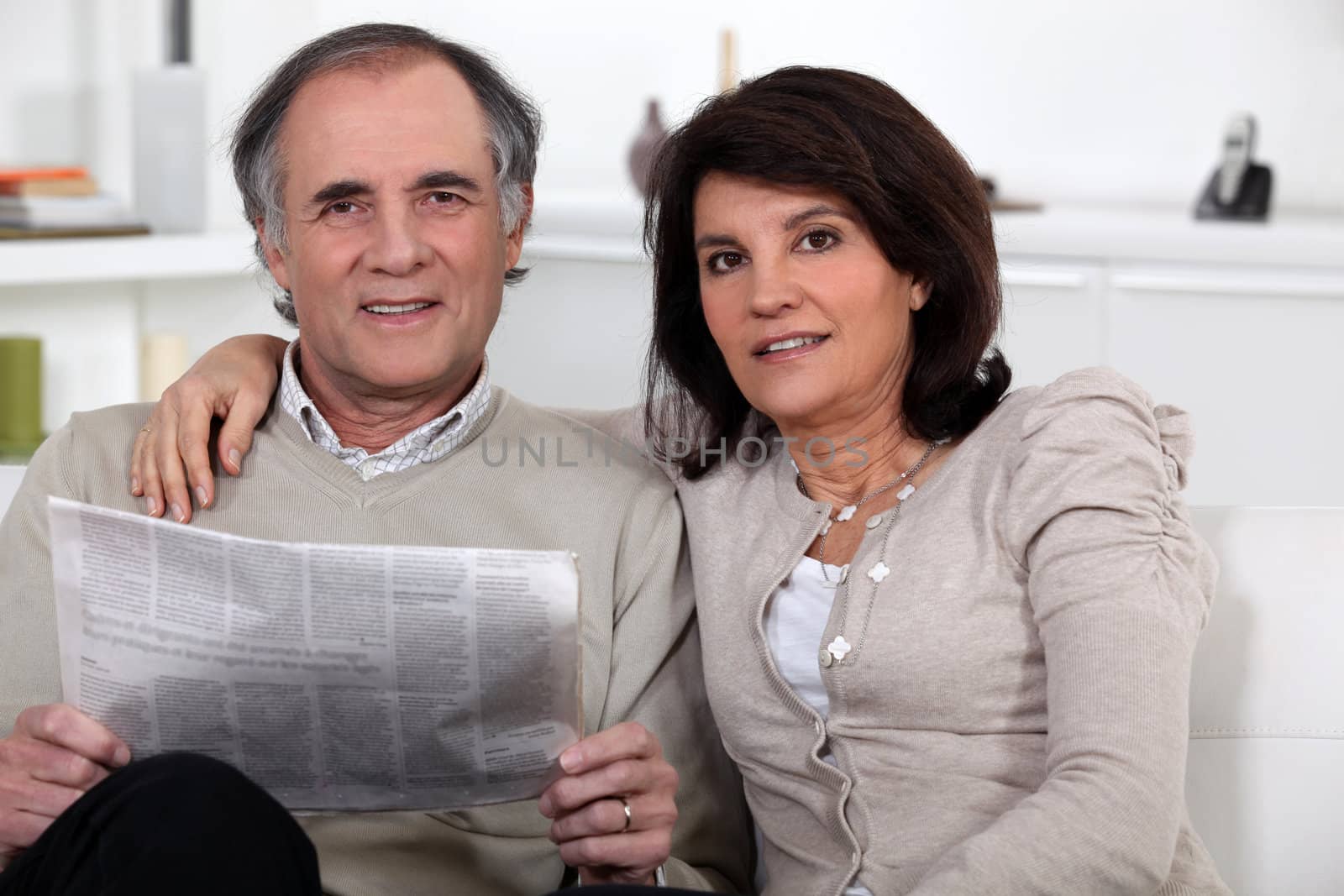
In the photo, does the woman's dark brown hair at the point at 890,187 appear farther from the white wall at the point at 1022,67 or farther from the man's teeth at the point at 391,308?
the white wall at the point at 1022,67

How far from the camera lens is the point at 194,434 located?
1542mm

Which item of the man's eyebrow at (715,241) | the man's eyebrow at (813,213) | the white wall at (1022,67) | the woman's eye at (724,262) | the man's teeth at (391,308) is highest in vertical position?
the white wall at (1022,67)

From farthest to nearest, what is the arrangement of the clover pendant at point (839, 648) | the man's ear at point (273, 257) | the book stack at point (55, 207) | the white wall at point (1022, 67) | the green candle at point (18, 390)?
the white wall at point (1022, 67) < the green candle at point (18, 390) < the book stack at point (55, 207) < the man's ear at point (273, 257) < the clover pendant at point (839, 648)

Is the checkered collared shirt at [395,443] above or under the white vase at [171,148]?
under

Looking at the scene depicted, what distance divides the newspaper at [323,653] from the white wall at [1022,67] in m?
2.42

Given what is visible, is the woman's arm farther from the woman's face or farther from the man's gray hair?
the woman's face

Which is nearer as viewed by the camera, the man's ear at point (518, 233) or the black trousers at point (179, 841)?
the black trousers at point (179, 841)

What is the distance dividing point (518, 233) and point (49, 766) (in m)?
0.80

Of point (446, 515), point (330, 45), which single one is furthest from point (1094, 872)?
point (330, 45)

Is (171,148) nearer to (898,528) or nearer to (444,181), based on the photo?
(444,181)

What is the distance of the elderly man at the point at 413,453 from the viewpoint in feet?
4.96

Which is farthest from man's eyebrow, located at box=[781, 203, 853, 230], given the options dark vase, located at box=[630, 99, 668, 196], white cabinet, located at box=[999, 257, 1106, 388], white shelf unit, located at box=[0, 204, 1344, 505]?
dark vase, located at box=[630, 99, 668, 196]

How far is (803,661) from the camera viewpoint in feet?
4.77

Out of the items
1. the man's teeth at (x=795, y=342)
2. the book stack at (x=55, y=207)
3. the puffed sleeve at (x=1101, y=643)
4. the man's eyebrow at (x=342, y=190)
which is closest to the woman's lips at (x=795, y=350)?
the man's teeth at (x=795, y=342)
